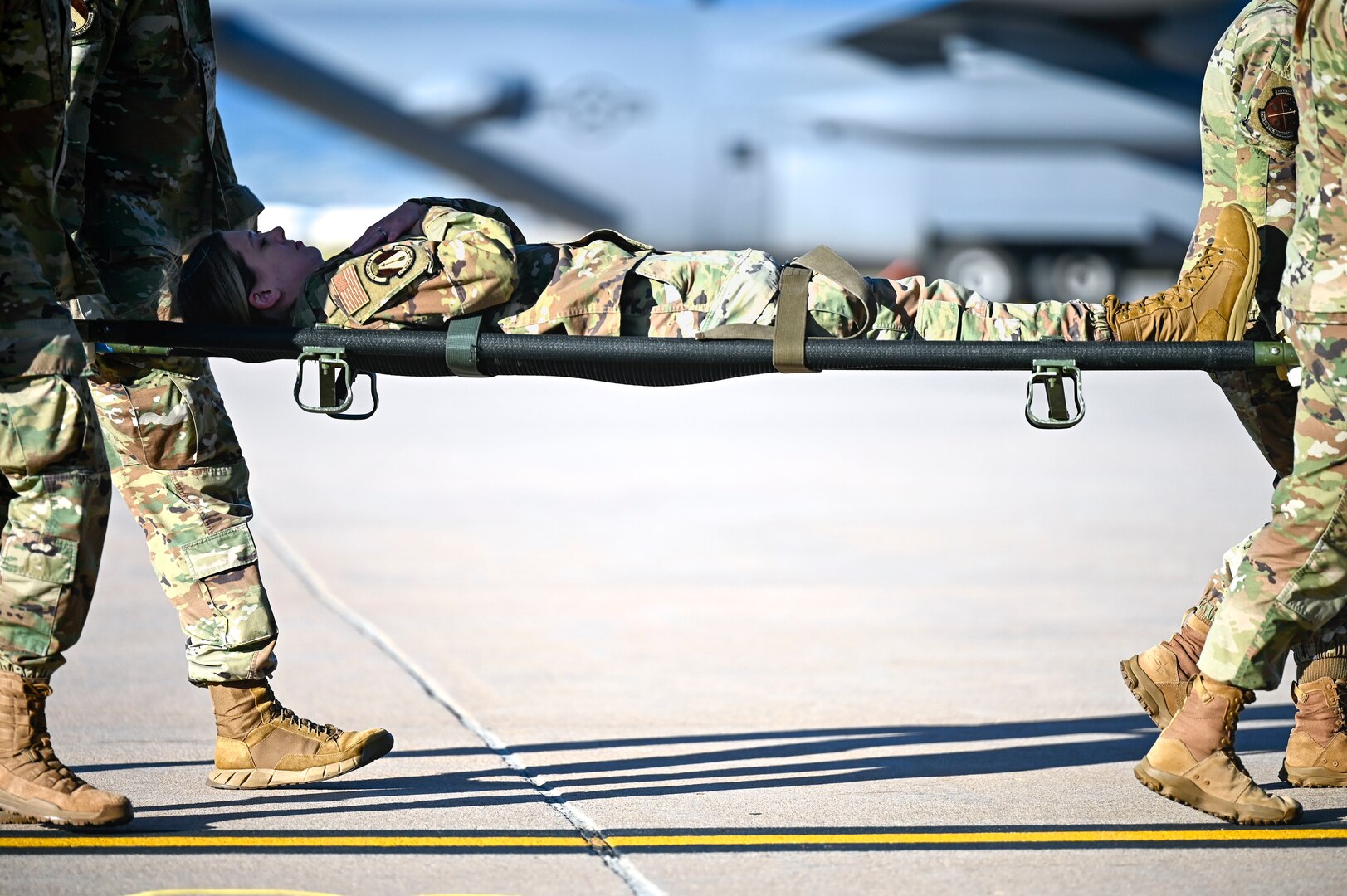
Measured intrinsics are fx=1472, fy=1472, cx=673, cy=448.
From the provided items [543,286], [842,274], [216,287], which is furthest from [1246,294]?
[216,287]

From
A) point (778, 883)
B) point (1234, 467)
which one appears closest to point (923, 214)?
point (1234, 467)

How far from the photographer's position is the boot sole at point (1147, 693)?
147 inches

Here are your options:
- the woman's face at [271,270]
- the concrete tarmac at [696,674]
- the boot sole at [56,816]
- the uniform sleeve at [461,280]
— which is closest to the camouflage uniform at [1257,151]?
the concrete tarmac at [696,674]

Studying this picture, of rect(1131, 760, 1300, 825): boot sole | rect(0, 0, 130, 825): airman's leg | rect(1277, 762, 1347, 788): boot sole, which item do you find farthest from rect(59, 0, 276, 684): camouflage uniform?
rect(1277, 762, 1347, 788): boot sole

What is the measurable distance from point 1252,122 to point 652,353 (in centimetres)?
160

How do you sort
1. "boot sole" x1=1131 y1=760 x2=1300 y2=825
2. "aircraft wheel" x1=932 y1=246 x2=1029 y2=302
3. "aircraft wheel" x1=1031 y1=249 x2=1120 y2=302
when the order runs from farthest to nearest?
1. "aircraft wheel" x1=932 y1=246 x2=1029 y2=302
2. "aircraft wheel" x1=1031 y1=249 x2=1120 y2=302
3. "boot sole" x1=1131 y1=760 x2=1300 y2=825

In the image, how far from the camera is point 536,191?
22406 mm

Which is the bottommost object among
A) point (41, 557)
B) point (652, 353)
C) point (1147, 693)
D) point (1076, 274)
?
point (1147, 693)

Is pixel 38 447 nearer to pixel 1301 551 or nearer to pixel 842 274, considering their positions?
pixel 842 274

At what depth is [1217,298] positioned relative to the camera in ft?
11.4

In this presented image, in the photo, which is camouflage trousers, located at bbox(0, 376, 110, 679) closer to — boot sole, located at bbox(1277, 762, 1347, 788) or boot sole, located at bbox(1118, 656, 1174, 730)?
boot sole, located at bbox(1118, 656, 1174, 730)

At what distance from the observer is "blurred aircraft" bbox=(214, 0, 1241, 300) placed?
1902 cm

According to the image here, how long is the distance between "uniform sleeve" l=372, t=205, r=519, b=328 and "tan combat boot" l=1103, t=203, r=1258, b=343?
150 centimetres

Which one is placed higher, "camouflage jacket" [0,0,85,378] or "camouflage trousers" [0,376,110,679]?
"camouflage jacket" [0,0,85,378]
